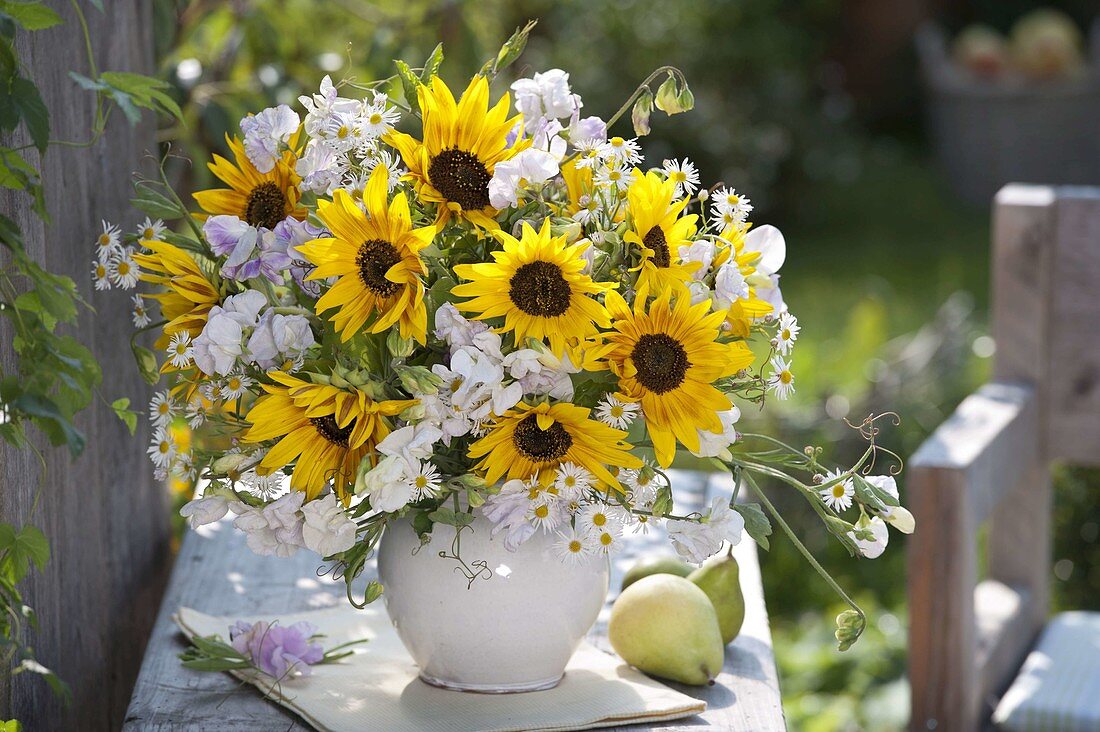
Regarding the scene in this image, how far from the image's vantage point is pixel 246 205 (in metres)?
1.00

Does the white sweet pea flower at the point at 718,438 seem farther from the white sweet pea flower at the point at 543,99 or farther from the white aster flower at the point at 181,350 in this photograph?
the white aster flower at the point at 181,350

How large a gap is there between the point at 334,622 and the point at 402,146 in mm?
549

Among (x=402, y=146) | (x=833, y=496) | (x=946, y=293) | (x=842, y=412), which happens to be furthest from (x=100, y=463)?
(x=946, y=293)

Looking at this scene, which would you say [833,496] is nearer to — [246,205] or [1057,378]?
[246,205]

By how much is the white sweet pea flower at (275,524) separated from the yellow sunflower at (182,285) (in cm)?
14

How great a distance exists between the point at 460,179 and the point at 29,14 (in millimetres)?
303

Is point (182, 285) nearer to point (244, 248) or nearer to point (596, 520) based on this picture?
point (244, 248)

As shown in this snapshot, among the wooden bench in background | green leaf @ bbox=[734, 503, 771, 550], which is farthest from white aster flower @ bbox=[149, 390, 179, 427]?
the wooden bench in background

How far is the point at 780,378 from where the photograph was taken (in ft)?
3.12

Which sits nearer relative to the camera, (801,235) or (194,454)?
(194,454)

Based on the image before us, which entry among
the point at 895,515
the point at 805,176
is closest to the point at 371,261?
the point at 895,515

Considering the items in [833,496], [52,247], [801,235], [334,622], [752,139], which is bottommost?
[334,622]

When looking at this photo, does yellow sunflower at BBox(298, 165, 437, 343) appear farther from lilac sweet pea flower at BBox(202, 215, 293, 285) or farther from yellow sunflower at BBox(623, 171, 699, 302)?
yellow sunflower at BBox(623, 171, 699, 302)

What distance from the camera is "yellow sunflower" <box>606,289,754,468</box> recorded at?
89 centimetres
